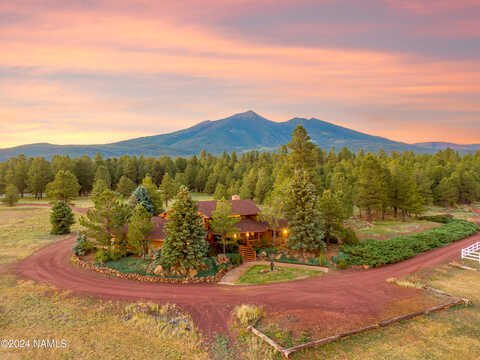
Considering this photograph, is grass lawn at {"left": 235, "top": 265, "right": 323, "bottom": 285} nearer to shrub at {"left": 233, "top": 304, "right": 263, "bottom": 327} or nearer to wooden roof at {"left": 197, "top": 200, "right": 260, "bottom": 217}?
shrub at {"left": 233, "top": 304, "right": 263, "bottom": 327}

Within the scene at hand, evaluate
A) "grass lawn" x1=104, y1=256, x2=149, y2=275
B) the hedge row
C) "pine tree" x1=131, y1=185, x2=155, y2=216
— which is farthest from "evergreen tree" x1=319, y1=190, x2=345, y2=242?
"pine tree" x1=131, y1=185, x2=155, y2=216

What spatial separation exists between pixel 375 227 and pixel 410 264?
1749 centimetres

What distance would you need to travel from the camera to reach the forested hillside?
48.9m

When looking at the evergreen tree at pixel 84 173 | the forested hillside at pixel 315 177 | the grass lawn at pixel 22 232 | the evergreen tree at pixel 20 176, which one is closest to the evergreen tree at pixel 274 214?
the forested hillside at pixel 315 177

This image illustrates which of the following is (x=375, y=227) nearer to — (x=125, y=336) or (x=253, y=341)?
(x=253, y=341)

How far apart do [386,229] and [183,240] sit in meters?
33.0

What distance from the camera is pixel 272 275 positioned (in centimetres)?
2580

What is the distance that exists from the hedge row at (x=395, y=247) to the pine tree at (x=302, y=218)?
Answer: 11.7ft

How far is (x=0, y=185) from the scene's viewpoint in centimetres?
7781

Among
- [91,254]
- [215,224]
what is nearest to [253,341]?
[215,224]

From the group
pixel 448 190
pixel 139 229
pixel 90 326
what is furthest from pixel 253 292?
pixel 448 190

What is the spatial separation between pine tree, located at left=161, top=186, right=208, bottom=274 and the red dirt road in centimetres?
244

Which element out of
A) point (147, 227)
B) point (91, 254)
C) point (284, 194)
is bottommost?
point (91, 254)

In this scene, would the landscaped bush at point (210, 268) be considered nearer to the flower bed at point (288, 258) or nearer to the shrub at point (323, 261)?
the flower bed at point (288, 258)
